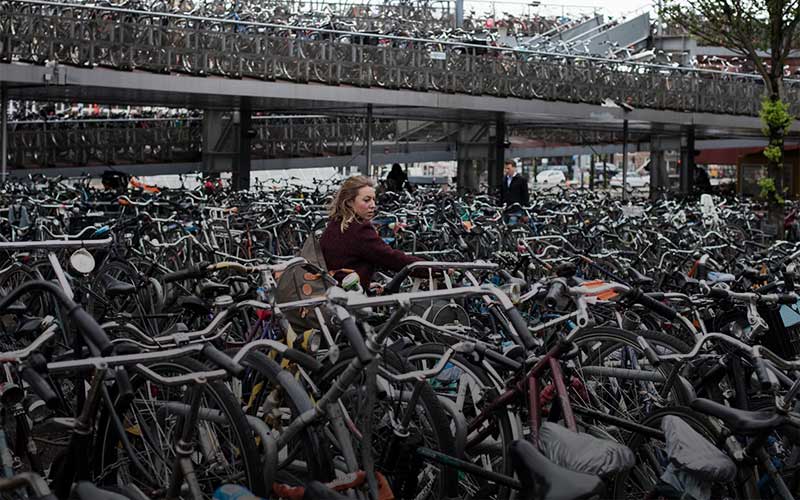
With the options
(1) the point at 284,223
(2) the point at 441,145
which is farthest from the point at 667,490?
(2) the point at 441,145

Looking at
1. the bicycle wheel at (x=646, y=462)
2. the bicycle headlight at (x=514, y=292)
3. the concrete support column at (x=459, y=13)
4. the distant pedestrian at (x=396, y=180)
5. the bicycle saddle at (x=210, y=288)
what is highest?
the concrete support column at (x=459, y=13)

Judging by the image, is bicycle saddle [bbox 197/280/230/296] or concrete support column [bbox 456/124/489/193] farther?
concrete support column [bbox 456/124/489/193]

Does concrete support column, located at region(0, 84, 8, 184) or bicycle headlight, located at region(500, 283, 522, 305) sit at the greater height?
concrete support column, located at region(0, 84, 8, 184)

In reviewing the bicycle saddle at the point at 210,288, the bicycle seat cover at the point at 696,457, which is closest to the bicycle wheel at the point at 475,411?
the bicycle seat cover at the point at 696,457

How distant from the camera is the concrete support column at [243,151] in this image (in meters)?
22.8

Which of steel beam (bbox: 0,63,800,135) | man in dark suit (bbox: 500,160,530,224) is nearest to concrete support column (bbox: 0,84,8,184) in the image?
steel beam (bbox: 0,63,800,135)

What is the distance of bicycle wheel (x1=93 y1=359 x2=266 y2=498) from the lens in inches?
151

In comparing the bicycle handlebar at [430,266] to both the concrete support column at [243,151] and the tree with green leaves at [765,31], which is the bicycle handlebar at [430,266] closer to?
the tree with green leaves at [765,31]

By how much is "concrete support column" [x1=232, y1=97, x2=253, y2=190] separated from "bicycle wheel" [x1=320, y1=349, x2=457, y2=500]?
18.7 meters

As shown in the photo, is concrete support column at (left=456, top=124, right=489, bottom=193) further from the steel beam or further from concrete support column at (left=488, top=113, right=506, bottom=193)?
the steel beam

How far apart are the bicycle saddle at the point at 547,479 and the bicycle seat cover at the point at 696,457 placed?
411 millimetres

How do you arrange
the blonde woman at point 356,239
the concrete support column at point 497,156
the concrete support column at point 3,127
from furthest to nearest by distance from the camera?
the concrete support column at point 497,156
the concrete support column at point 3,127
the blonde woman at point 356,239

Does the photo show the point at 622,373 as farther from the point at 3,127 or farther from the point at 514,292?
the point at 3,127

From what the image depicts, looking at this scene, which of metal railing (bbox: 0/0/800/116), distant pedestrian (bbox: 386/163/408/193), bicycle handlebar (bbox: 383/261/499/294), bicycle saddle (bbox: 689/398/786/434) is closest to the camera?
bicycle saddle (bbox: 689/398/786/434)
